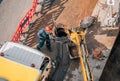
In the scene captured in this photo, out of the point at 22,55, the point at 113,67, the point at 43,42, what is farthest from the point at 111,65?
the point at 22,55

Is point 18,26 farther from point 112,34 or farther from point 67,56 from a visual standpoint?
point 112,34

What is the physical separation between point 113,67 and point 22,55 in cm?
444

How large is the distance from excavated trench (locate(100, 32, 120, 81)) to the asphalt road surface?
5.06 m

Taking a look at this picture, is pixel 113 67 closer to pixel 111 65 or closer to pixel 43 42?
pixel 111 65

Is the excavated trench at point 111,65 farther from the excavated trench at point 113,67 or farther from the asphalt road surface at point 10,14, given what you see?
the asphalt road surface at point 10,14

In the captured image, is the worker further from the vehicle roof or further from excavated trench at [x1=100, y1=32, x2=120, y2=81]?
excavated trench at [x1=100, y1=32, x2=120, y2=81]

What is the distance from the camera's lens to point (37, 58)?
14281 mm

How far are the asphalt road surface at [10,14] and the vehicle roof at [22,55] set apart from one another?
344cm

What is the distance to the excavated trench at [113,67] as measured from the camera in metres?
16.0

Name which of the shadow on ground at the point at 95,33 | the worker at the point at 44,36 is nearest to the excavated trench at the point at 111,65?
the worker at the point at 44,36

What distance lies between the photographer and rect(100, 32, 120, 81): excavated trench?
631 inches

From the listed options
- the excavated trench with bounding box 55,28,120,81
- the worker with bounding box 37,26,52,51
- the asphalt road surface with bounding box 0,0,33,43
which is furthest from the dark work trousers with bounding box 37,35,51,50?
the asphalt road surface with bounding box 0,0,33,43

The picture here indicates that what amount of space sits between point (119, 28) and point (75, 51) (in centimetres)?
238

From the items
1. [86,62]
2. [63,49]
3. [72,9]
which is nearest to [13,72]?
[86,62]
